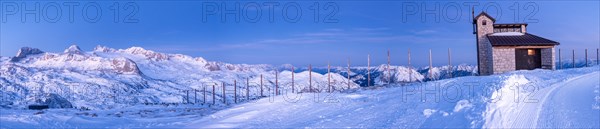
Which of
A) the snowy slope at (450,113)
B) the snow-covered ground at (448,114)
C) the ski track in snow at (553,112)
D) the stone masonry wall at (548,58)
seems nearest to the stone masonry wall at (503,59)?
the stone masonry wall at (548,58)

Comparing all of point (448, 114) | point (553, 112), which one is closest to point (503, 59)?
point (553, 112)

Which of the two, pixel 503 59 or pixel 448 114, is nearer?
pixel 448 114

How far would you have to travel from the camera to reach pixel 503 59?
33969mm

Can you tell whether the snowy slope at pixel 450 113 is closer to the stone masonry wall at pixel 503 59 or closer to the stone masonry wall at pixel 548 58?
the stone masonry wall at pixel 503 59

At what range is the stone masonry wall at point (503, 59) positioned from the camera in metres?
33.9

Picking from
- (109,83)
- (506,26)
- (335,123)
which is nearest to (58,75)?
(109,83)

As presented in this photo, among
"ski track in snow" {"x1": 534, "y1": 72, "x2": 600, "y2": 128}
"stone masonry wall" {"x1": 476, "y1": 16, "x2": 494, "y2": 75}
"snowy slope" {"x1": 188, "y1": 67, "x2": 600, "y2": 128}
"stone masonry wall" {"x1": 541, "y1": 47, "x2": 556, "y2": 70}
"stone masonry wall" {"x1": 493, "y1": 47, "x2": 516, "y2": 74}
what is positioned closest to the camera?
"ski track in snow" {"x1": 534, "y1": 72, "x2": 600, "y2": 128}

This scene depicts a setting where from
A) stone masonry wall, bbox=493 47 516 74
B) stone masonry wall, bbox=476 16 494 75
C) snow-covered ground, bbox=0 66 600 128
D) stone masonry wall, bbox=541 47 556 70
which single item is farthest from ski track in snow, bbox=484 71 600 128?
stone masonry wall, bbox=476 16 494 75

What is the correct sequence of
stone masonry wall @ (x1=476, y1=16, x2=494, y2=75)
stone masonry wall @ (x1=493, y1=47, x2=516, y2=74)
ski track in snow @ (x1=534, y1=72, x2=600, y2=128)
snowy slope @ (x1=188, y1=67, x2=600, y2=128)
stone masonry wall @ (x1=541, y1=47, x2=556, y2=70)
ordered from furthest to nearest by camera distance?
stone masonry wall @ (x1=476, y1=16, x2=494, y2=75) → stone masonry wall @ (x1=541, y1=47, x2=556, y2=70) → stone masonry wall @ (x1=493, y1=47, x2=516, y2=74) → snowy slope @ (x1=188, y1=67, x2=600, y2=128) → ski track in snow @ (x1=534, y1=72, x2=600, y2=128)

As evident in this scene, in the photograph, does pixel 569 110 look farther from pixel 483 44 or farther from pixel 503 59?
pixel 483 44

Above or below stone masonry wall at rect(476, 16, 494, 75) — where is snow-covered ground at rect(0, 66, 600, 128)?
below

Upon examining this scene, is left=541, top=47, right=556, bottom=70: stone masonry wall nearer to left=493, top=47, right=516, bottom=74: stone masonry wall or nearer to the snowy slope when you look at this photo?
left=493, top=47, right=516, bottom=74: stone masonry wall

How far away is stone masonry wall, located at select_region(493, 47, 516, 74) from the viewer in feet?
111

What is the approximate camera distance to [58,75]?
5497 inches
